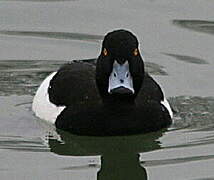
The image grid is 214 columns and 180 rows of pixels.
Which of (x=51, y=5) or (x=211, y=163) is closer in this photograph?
(x=211, y=163)

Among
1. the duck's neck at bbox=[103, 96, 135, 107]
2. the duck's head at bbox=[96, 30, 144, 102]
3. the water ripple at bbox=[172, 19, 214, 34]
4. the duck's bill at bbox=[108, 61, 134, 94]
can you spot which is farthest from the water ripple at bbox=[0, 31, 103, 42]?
the duck's bill at bbox=[108, 61, 134, 94]

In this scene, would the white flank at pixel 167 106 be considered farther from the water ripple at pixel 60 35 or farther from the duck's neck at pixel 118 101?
the water ripple at pixel 60 35

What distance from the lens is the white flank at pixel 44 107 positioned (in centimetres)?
1454

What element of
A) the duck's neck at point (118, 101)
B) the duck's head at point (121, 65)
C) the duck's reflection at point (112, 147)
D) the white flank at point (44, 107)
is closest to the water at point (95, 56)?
the duck's reflection at point (112, 147)

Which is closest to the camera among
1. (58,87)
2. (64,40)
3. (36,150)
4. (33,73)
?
(36,150)

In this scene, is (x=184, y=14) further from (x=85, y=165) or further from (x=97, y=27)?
(x=85, y=165)

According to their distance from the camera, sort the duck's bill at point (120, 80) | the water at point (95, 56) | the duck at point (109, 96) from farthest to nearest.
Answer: the duck at point (109, 96)
the duck's bill at point (120, 80)
the water at point (95, 56)

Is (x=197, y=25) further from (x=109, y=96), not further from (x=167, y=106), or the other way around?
(x=109, y=96)

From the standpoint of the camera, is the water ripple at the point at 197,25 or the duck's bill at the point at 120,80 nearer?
the duck's bill at the point at 120,80

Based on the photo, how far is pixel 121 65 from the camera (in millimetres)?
13508

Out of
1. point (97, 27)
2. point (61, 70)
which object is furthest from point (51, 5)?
point (61, 70)

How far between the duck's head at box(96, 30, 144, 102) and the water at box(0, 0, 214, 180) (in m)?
0.73

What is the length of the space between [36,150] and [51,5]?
5.40 meters

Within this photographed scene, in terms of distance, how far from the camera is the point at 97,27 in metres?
17.7
